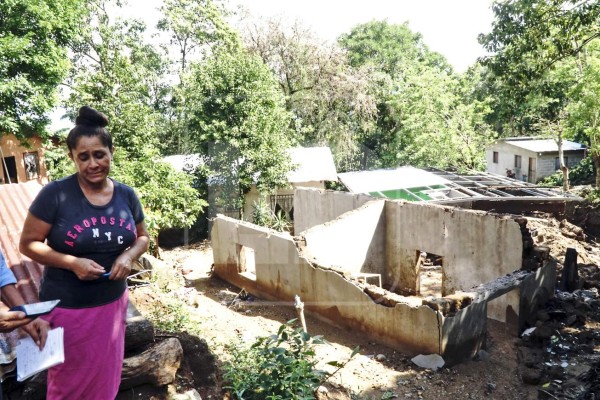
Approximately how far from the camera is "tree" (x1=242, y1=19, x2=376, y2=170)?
20.7m

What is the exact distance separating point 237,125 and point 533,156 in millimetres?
17454

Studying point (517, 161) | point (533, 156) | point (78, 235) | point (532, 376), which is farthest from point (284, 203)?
point (78, 235)

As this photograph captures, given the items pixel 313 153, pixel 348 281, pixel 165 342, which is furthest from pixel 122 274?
pixel 313 153

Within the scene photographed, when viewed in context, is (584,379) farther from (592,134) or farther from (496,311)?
(592,134)

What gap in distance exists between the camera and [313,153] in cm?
1945

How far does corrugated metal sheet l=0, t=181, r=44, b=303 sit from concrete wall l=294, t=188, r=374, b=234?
30.4 feet

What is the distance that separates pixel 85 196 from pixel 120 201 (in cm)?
20

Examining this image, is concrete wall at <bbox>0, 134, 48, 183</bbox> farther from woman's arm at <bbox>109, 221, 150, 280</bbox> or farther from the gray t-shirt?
the gray t-shirt

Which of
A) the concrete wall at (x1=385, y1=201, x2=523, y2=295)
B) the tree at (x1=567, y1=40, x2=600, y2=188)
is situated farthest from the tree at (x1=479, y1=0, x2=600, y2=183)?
the tree at (x1=567, y1=40, x2=600, y2=188)

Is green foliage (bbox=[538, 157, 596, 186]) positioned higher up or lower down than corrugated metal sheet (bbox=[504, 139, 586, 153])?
lower down

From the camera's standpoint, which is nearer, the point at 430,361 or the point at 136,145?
the point at 430,361

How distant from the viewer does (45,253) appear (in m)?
2.30

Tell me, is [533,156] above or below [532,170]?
above

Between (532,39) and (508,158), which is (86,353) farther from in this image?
(508,158)
